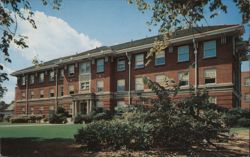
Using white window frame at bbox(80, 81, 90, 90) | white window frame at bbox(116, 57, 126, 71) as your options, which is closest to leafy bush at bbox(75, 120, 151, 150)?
white window frame at bbox(116, 57, 126, 71)

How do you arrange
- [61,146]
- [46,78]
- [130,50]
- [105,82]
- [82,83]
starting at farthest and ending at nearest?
[46,78], [82,83], [105,82], [130,50], [61,146]

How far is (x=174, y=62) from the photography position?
29156 mm

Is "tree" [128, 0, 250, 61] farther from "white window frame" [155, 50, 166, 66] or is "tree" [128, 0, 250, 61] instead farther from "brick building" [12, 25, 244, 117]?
"white window frame" [155, 50, 166, 66]

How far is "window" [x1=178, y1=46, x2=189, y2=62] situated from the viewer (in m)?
28.2

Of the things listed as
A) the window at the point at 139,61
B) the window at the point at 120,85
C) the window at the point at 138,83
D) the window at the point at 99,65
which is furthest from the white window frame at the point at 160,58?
the window at the point at 99,65

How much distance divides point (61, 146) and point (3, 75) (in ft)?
11.2

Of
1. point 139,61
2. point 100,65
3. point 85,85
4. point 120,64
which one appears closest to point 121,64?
point 120,64

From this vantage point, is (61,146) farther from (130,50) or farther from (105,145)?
(130,50)

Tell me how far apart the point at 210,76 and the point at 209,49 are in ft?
8.41

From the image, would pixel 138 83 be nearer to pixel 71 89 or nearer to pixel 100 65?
pixel 100 65

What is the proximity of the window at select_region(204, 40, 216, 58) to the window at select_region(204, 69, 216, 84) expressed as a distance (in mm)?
1426

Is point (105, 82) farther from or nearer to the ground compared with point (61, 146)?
farther from the ground

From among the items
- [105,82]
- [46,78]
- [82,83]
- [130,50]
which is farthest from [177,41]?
[46,78]

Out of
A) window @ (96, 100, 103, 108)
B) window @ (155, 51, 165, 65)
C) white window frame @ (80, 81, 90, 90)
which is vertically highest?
window @ (155, 51, 165, 65)
